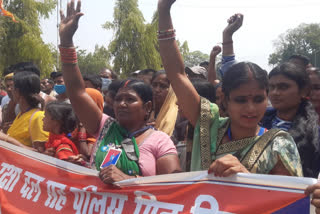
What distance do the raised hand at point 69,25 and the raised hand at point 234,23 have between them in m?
1.06

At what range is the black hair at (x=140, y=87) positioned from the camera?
2.54 meters

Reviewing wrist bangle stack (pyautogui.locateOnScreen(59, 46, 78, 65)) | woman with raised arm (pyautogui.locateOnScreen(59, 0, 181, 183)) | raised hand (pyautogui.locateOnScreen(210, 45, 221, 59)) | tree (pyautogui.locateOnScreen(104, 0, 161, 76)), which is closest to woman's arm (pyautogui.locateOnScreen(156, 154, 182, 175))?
woman with raised arm (pyautogui.locateOnScreen(59, 0, 181, 183))

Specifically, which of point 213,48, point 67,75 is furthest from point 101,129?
point 213,48

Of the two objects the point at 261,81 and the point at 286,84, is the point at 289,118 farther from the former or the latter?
the point at 261,81

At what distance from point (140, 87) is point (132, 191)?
2.38 feet

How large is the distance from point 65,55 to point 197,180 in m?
1.19

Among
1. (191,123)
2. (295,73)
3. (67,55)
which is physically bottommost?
(191,123)

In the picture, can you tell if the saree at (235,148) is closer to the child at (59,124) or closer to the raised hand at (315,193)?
the raised hand at (315,193)

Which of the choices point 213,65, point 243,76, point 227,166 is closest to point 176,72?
point 243,76

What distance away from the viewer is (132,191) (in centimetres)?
220

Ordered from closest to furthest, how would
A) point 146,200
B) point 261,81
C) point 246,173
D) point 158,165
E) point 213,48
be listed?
point 246,173, point 261,81, point 146,200, point 158,165, point 213,48

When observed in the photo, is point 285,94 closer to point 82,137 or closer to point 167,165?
point 167,165

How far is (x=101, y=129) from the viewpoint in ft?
7.97

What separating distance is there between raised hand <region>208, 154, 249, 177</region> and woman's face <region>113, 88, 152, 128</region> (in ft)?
2.93
